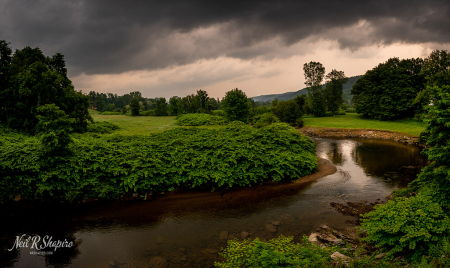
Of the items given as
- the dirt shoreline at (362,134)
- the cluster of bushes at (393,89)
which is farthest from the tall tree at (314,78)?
the dirt shoreline at (362,134)

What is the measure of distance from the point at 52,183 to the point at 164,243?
30.1ft

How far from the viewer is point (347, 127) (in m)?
44.8

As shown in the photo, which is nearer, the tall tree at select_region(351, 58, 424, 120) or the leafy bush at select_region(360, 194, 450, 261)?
the leafy bush at select_region(360, 194, 450, 261)

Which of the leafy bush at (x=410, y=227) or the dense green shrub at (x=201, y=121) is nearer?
the leafy bush at (x=410, y=227)

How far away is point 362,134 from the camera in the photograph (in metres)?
40.3

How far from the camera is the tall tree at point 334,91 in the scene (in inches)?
2416

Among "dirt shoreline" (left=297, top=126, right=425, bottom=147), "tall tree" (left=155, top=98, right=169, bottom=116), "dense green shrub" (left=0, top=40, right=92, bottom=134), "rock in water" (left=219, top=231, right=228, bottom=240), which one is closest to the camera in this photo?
"rock in water" (left=219, top=231, right=228, bottom=240)

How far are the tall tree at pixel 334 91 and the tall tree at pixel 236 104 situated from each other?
101 ft

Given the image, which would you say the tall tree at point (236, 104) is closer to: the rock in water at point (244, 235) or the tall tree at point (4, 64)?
the tall tree at point (4, 64)

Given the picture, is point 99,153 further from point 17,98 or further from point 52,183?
point 17,98

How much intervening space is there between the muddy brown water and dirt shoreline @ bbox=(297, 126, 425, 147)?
19.7 metres

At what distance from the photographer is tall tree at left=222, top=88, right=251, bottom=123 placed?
4234cm

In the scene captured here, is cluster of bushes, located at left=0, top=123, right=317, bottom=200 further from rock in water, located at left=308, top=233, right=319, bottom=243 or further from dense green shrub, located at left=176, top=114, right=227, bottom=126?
dense green shrub, located at left=176, top=114, right=227, bottom=126

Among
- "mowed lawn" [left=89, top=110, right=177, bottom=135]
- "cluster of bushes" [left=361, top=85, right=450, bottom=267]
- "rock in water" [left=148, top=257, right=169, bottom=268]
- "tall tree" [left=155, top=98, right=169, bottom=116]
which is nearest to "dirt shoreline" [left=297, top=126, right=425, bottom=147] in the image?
"cluster of bushes" [left=361, top=85, right=450, bottom=267]
